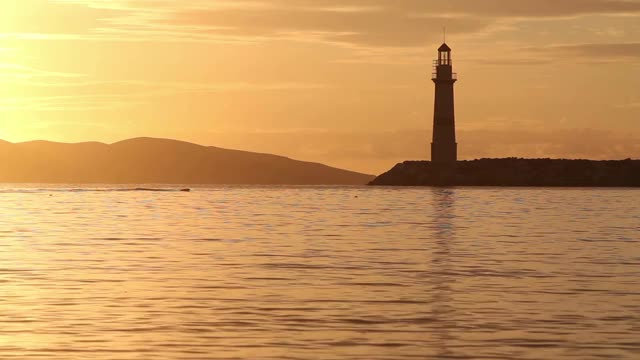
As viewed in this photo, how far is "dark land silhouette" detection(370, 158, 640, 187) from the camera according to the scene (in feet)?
518

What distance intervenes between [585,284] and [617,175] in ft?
438

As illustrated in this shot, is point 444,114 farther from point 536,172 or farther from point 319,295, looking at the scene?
point 319,295

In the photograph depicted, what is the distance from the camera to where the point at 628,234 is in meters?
51.4

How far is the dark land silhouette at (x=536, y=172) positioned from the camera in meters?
158

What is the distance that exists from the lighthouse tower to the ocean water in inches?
2726

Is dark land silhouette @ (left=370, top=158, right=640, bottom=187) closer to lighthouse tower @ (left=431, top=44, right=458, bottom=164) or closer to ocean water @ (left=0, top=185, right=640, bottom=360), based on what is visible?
lighthouse tower @ (left=431, top=44, right=458, bottom=164)

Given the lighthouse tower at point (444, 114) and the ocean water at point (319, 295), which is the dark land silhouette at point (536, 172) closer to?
the lighthouse tower at point (444, 114)

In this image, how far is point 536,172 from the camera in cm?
16188

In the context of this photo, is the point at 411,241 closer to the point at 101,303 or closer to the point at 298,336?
the point at 101,303

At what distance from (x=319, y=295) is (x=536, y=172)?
138215 millimetres

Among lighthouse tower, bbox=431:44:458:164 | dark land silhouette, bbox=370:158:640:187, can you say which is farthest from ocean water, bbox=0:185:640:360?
dark land silhouette, bbox=370:158:640:187

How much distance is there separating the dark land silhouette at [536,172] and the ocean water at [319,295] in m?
106

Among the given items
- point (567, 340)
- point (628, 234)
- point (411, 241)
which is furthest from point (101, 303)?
point (628, 234)

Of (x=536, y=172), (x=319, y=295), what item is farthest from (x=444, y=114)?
(x=319, y=295)
